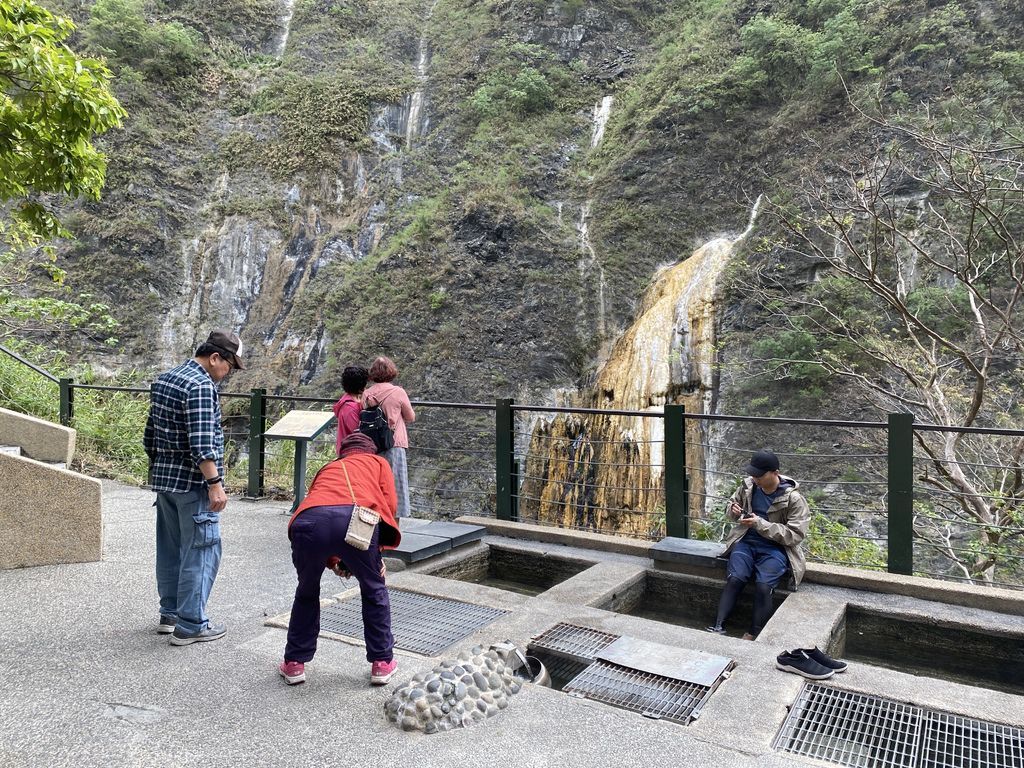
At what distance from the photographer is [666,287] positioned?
659 inches

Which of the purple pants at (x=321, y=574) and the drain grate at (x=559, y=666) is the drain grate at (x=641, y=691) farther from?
the purple pants at (x=321, y=574)

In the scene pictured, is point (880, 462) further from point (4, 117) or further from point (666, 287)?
point (4, 117)

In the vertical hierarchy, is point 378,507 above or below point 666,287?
below

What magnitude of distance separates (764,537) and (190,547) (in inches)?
151

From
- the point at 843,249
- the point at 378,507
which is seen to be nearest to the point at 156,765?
the point at 378,507

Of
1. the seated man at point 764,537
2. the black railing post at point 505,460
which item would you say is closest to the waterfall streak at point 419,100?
the black railing post at point 505,460

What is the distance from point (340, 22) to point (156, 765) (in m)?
31.1

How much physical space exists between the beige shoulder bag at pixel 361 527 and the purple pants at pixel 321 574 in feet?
0.12

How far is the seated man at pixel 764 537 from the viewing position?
15.6ft

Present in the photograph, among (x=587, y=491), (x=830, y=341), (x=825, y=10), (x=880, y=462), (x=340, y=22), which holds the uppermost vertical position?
(x=340, y=22)

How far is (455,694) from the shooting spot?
3.12m

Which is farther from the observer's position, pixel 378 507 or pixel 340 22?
pixel 340 22

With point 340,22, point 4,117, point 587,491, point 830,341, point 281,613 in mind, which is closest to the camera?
point 281,613

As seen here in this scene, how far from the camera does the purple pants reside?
10.7ft
